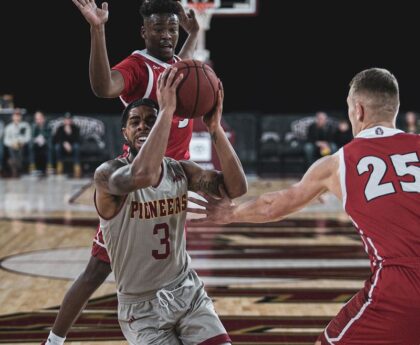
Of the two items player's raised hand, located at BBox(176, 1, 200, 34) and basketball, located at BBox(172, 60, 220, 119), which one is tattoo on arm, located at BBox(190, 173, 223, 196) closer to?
basketball, located at BBox(172, 60, 220, 119)

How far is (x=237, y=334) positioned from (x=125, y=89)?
2.13m

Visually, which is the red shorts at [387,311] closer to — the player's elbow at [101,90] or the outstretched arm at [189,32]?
the player's elbow at [101,90]

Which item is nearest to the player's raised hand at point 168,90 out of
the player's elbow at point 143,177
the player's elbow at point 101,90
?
the player's elbow at point 143,177

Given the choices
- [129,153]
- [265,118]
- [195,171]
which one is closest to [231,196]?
[195,171]

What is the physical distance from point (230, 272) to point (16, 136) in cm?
1252

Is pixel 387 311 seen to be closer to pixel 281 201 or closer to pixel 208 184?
pixel 281 201

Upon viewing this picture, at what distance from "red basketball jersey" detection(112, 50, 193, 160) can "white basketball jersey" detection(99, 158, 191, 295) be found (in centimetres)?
83

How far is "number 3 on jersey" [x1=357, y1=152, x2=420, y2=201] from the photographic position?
3539 millimetres

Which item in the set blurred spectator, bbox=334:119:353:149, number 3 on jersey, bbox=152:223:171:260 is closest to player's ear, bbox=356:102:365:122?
number 3 on jersey, bbox=152:223:171:260

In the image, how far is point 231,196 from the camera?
4.19 m

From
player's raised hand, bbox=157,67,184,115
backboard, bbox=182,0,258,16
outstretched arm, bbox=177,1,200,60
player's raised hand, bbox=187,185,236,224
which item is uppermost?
backboard, bbox=182,0,258,16

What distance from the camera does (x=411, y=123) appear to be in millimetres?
19359

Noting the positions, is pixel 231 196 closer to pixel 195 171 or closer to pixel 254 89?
pixel 195 171

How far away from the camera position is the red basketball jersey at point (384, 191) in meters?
3.51
